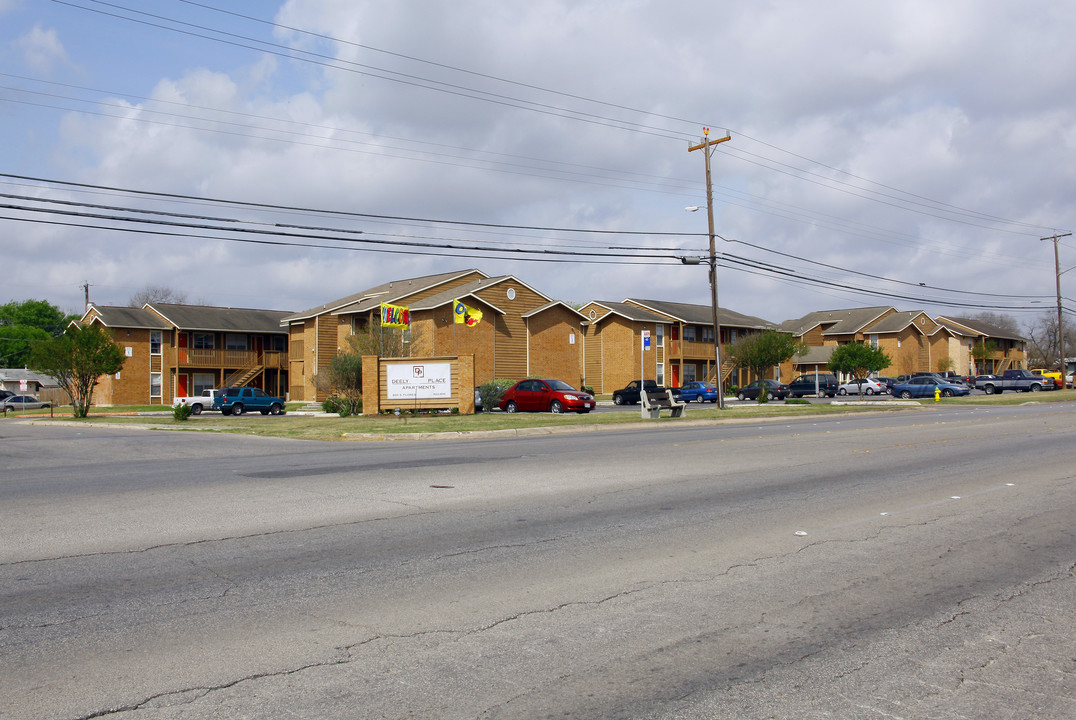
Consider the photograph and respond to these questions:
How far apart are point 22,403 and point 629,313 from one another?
44.4m

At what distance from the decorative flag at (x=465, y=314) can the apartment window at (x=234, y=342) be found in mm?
23893

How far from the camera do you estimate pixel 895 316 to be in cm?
8812

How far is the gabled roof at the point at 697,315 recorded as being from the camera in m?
66.6

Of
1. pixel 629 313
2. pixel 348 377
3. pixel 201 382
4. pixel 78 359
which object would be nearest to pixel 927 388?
pixel 629 313

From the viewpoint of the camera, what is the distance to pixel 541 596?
6.48 metres

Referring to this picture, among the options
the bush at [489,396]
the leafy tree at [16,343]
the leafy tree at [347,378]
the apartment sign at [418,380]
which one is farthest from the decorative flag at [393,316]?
the leafy tree at [16,343]

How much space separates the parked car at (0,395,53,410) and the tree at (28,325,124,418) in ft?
58.3

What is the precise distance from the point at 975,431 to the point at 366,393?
2139cm

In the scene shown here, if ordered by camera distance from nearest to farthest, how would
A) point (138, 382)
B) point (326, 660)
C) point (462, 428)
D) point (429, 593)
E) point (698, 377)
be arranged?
point (326, 660), point (429, 593), point (462, 428), point (138, 382), point (698, 377)

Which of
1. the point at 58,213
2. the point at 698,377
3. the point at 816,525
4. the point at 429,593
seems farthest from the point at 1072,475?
the point at 698,377

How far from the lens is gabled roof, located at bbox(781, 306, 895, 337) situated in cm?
8614

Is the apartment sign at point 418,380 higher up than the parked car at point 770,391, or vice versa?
the apartment sign at point 418,380

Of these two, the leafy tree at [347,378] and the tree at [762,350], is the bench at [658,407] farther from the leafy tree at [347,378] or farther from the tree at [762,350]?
the tree at [762,350]

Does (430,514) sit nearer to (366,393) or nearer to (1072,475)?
(1072,475)
